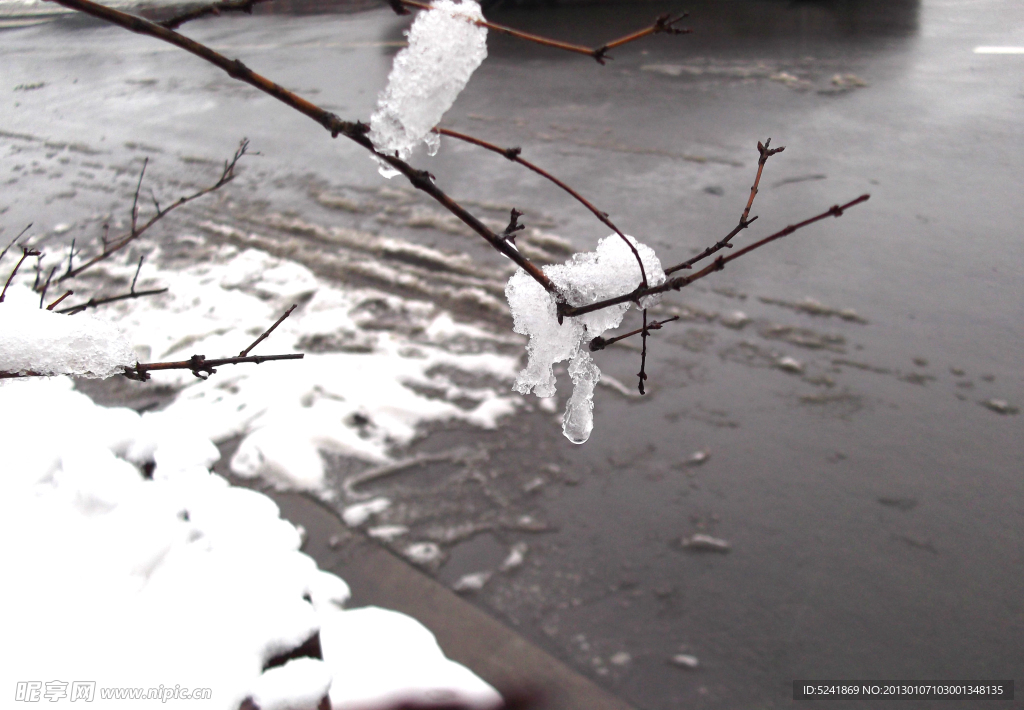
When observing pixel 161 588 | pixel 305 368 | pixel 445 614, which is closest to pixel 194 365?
pixel 161 588

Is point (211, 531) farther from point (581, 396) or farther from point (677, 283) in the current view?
point (677, 283)

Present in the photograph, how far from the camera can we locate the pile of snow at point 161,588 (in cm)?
168

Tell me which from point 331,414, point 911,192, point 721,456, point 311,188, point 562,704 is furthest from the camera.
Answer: point 311,188

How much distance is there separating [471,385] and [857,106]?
4.83m

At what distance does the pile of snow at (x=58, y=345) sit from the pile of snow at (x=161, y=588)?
797 mm

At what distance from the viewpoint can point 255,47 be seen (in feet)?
36.8

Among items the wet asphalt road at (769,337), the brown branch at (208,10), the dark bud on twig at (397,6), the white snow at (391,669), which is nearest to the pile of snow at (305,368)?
the wet asphalt road at (769,337)

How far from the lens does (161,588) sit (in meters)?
1.94

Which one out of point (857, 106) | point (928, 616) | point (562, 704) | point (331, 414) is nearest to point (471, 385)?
point (331, 414)

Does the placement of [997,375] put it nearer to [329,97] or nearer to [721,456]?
[721,456]

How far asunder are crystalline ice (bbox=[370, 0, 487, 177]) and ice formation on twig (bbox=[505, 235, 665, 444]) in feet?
1.06

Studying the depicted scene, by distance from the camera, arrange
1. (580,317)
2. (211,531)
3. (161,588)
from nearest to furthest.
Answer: (580,317), (161,588), (211,531)

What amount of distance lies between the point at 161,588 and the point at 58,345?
1074 millimetres

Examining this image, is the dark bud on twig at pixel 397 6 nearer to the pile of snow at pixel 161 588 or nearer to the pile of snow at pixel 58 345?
the pile of snow at pixel 58 345
